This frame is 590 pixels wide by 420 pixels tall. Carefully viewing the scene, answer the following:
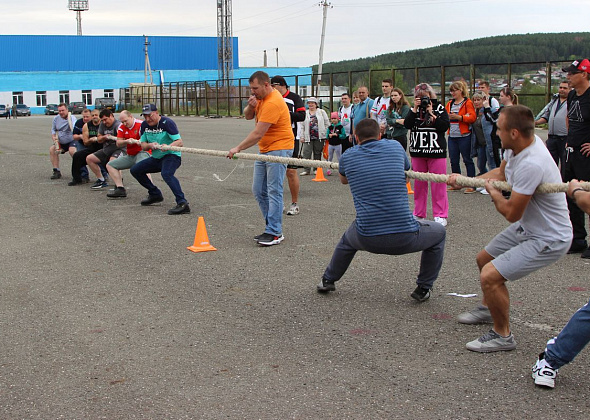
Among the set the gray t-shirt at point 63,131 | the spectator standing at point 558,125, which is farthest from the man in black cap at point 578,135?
the gray t-shirt at point 63,131

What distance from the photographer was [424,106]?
29.3 ft

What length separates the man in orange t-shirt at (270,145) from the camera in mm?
8039

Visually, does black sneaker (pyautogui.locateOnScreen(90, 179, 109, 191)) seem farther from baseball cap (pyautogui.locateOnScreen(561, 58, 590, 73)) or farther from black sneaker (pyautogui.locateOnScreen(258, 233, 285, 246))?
baseball cap (pyautogui.locateOnScreen(561, 58, 590, 73))

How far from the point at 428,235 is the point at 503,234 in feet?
2.37

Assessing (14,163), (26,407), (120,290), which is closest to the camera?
(26,407)

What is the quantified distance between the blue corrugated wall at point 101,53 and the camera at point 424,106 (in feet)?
287

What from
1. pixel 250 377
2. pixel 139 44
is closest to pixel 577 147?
pixel 250 377

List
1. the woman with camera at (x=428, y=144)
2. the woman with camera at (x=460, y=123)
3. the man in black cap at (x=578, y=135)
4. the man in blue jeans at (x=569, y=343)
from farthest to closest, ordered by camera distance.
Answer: the woman with camera at (x=460, y=123)
the woman with camera at (x=428, y=144)
the man in black cap at (x=578, y=135)
the man in blue jeans at (x=569, y=343)

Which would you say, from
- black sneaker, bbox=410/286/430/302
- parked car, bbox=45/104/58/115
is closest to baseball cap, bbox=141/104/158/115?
black sneaker, bbox=410/286/430/302

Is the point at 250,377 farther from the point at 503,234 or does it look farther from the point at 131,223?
the point at 131,223

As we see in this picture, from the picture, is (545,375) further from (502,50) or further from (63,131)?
(502,50)

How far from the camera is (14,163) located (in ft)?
59.8

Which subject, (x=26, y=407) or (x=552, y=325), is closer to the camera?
(x=26, y=407)

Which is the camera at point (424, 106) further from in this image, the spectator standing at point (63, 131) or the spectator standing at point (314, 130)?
the spectator standing at point (63, 131)
